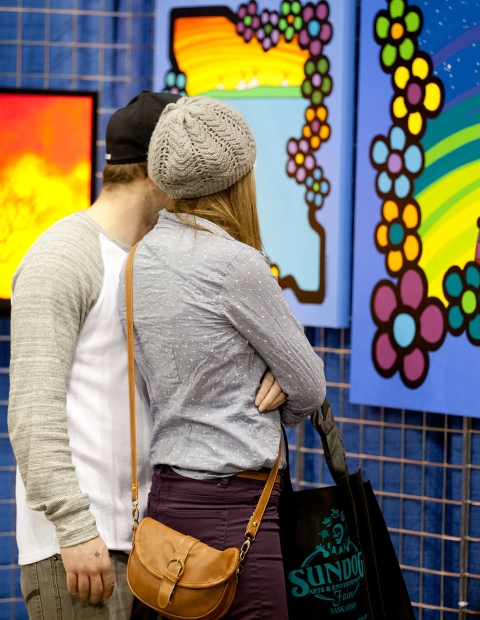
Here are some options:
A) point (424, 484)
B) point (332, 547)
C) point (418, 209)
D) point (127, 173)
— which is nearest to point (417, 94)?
point (418, 209)

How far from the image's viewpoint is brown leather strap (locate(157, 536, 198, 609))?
1269mm

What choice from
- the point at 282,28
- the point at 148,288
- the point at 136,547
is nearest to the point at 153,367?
the point at 148,288

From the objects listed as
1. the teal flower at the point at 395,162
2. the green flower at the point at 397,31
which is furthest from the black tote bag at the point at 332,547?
the green flower at the point at 397,31

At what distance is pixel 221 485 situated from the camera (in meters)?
1.29

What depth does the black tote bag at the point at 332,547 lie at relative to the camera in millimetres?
1461

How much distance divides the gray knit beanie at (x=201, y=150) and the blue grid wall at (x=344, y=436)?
1159mm

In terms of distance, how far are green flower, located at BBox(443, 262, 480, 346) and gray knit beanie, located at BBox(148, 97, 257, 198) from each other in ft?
2.91

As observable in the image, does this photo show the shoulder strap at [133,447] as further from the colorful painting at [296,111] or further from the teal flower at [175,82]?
the teal flower at [175,82]

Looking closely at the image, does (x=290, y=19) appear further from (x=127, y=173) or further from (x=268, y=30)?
(x=127, y=173)

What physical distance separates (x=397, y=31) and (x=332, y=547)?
142 cm

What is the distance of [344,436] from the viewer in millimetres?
2455

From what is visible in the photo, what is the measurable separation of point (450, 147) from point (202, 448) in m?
1.17

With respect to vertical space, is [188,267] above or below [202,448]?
above

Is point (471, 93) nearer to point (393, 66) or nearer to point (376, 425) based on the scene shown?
point (393, 66)
